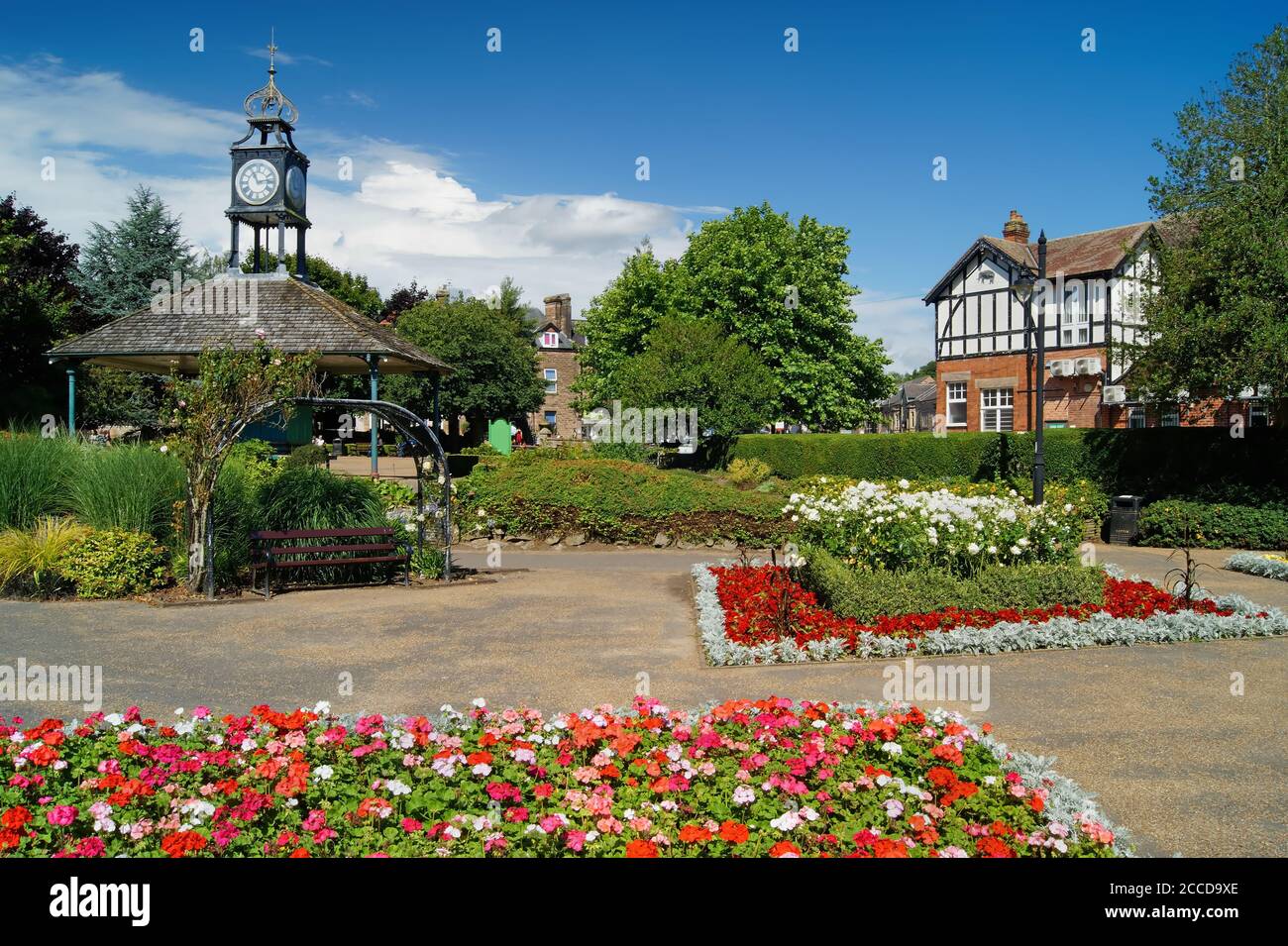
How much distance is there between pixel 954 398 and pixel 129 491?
98.6ft

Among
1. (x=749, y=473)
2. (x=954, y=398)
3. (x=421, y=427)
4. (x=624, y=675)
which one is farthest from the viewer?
(x=954, y=398)

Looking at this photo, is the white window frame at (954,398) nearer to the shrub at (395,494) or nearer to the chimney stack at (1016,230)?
the chimney stack at (1016,230)

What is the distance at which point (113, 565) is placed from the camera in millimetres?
11477

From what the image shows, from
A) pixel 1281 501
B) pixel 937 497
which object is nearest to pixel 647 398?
pixel 1281 501

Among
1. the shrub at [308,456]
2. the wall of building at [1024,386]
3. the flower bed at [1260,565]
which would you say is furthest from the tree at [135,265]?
the flower bed at [1260,565]

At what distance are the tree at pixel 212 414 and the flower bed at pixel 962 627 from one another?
630cm

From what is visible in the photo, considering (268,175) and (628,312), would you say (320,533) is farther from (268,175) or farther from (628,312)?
(628,312)

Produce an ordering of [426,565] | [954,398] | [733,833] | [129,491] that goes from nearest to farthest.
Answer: [733,833] → [129,491] → [426,565] → [954,398]

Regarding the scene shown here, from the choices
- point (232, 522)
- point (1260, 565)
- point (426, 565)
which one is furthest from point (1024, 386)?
point (232, 522)

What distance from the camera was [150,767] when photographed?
5012mm

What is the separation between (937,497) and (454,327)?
40.3m

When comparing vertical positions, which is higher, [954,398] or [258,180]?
[258,180]

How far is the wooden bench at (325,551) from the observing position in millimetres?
11852

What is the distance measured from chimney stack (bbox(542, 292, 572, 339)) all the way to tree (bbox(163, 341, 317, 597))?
5575 centimetres
